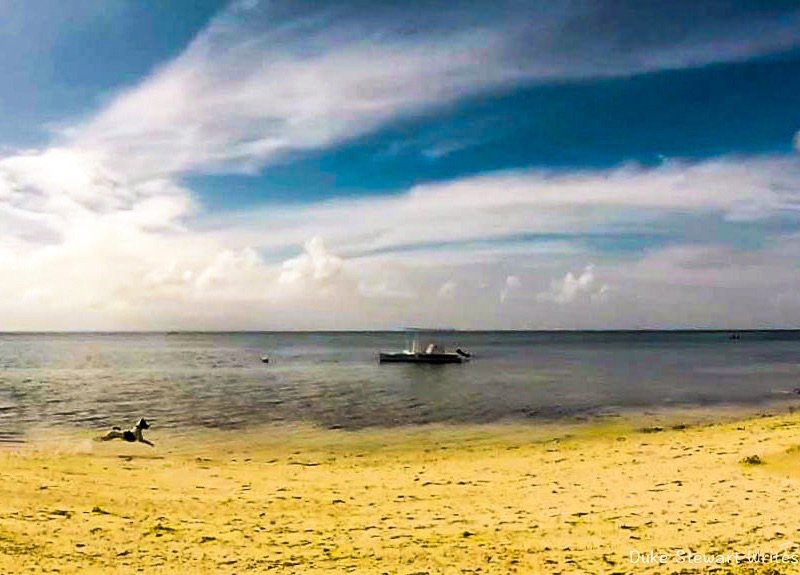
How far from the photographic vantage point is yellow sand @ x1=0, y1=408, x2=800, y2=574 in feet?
36.9

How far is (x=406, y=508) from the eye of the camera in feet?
51.2

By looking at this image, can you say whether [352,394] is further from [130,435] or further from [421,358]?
[421,358]

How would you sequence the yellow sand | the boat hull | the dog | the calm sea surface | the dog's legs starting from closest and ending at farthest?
1. the yellow sand
2. the dog's legs
3. the dog
4. the calm sea surface
5. the boat hull

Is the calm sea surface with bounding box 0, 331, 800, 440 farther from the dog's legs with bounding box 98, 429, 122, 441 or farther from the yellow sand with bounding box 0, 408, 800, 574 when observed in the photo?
the yellow sand with bounding box 0, 408, 800, 574

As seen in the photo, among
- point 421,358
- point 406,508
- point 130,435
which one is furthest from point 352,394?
point 421,358

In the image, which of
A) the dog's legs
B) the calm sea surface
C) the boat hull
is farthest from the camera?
the boat hull

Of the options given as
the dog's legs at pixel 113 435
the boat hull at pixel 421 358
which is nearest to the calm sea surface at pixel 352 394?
the dog's legs at pixel 113 435

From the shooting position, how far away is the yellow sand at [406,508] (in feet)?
36.9

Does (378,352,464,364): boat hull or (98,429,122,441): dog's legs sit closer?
(98,429,122,441): dog's legs

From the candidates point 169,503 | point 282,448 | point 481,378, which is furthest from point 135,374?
point 169,503

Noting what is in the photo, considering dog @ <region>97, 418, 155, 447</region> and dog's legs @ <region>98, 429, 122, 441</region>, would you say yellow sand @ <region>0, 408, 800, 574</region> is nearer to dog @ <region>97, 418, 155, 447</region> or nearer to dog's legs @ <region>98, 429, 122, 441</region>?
dog's legs @ <region>98, 429, 122, 441</region>

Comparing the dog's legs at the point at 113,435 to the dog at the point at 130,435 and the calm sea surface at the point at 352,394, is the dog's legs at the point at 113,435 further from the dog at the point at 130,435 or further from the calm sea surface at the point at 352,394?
the calm sea surface at the point at 352,394

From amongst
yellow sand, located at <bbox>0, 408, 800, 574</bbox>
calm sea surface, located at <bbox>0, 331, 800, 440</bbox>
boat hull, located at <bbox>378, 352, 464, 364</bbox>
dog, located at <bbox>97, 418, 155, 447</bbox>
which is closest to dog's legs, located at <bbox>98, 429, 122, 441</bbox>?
dog, located at <bbox>97, 418, 155, 447</bbox>

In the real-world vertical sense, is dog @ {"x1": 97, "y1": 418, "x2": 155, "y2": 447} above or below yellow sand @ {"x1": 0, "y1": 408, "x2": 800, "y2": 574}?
below
